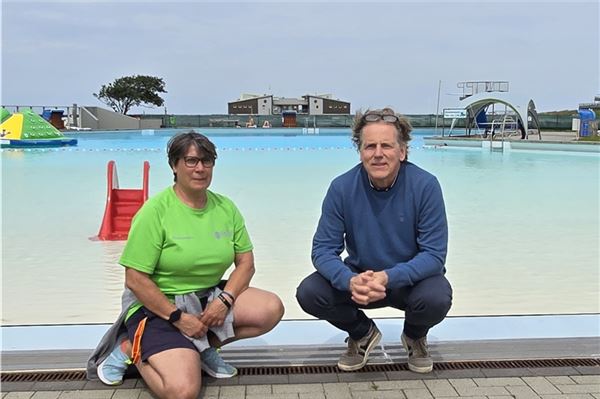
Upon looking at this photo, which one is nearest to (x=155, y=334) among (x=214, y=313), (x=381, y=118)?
(x=214, y=313)

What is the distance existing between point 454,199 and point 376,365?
6160 millimetres

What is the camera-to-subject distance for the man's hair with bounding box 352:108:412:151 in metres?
2.57

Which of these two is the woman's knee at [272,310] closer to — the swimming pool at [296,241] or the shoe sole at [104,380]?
the shoe sole at [104,380]

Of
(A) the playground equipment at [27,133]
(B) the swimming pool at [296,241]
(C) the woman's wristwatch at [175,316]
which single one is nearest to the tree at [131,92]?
(A) the playground equipment at [27,133]

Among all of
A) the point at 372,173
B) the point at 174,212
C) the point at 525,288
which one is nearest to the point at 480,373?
the point at 372,173

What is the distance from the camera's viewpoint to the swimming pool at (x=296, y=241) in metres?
3.97

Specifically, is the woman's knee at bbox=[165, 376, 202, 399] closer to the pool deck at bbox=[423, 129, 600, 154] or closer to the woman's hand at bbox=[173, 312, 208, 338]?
the woman's hand at bbox=[173, 312, 208, 338]

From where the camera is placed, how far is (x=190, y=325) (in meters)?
2.42

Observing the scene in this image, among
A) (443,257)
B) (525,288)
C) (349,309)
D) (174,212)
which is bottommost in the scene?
(525,288)

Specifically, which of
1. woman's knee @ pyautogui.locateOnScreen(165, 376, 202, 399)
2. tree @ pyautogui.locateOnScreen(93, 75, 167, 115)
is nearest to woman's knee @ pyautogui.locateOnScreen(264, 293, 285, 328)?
woman's knee @ pyautogui.locateOnScreen(165, 376, 202, 399)

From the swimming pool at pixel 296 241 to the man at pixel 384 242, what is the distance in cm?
113

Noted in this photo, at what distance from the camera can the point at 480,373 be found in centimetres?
253

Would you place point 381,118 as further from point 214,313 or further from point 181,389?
point 181,389

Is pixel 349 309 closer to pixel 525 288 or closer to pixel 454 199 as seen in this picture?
pixel 525 288
